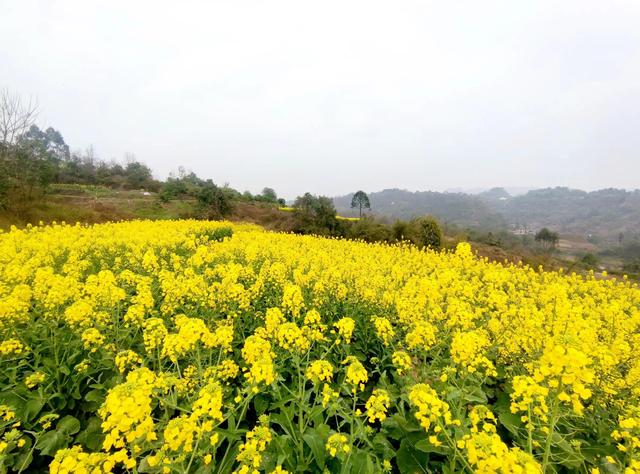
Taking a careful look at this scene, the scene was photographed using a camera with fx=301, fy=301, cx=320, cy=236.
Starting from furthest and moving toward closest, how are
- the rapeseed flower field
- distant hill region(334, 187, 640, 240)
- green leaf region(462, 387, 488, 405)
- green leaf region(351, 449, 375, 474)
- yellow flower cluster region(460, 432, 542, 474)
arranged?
distant hill region(334, 187, 640, 240)
green leaf region(462, 387, 488, 405)
green leaf region(351, 449, 375, 474)
the rapeseed flower field
yellow flower cluster region(460, 432, 542, 474)

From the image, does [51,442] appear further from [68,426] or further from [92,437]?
[92,437]

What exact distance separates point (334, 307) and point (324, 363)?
266 centimetres

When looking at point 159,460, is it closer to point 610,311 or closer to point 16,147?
point 610,311

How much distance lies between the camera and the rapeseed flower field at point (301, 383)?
6.31ft

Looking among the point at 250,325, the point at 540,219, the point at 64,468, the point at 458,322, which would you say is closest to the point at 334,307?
the point at 250,325

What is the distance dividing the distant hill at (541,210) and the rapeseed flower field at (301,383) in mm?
83281

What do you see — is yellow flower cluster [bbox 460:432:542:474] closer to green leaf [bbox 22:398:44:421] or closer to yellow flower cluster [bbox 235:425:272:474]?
yellow flower cluster [bbox 235:425:272:474]

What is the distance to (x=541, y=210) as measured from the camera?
139 m

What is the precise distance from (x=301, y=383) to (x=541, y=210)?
171 metres

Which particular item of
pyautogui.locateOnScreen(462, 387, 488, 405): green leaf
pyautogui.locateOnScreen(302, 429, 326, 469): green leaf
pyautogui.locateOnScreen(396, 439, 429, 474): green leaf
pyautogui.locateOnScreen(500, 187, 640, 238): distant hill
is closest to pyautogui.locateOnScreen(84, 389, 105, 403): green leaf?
pyautogui.locateOnScreen(302, 429, 326, 469): green leaf

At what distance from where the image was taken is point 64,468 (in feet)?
5.17

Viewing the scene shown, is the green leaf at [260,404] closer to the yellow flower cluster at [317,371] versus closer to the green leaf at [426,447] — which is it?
the yellow flower cluster at [317,371]

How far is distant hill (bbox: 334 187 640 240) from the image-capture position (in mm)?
100700

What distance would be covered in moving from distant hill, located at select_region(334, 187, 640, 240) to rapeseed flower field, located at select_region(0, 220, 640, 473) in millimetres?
83281
